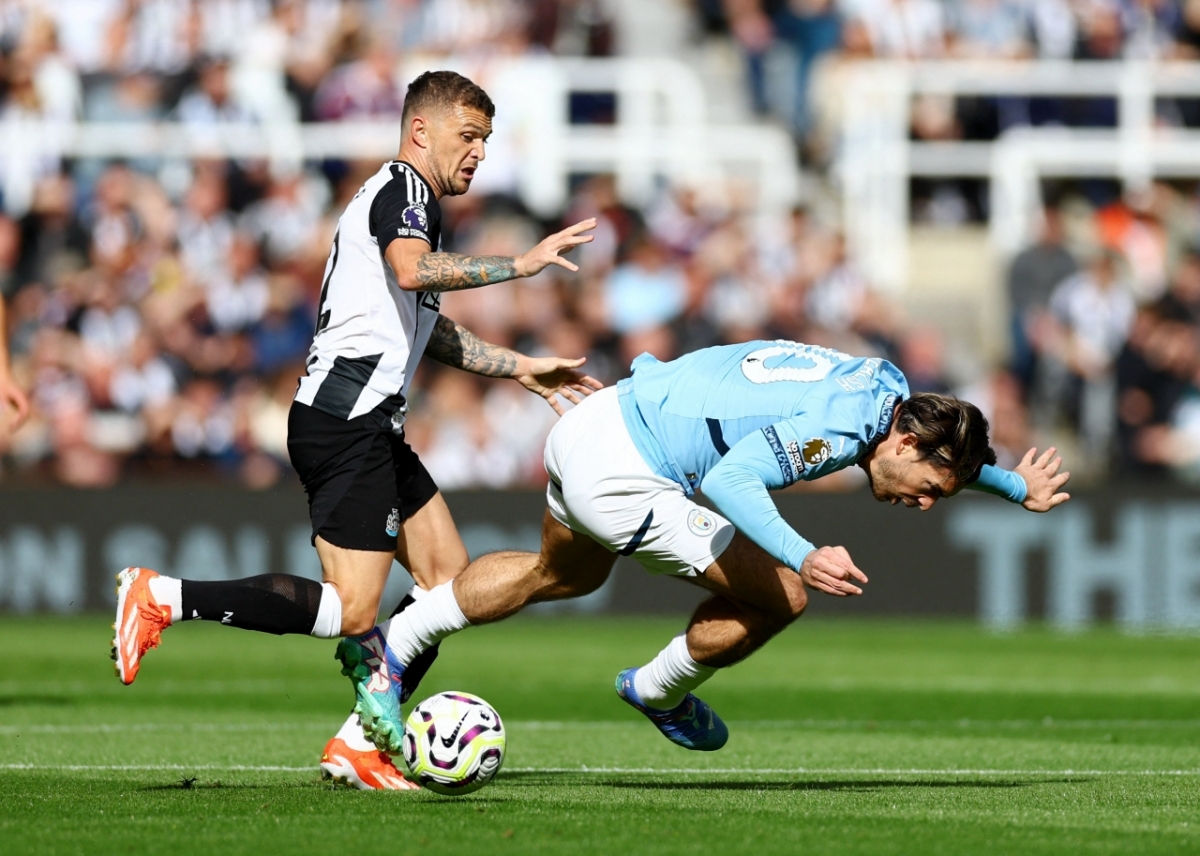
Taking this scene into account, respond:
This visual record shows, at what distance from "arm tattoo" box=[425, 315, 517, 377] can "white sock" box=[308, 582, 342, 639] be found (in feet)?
4.01

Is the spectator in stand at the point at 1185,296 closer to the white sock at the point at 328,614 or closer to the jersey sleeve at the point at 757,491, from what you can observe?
the jersey sleeve at the point at 757,491

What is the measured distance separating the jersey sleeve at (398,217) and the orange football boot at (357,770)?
1885 millimetres

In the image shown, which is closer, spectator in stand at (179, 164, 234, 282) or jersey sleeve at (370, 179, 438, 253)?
jersey sleeve at (370, 179, 438, 253)

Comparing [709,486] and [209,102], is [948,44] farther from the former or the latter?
[709,486]

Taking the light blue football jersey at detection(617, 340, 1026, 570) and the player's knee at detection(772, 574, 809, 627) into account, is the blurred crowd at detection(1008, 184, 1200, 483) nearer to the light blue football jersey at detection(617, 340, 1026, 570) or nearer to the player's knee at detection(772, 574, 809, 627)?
the light blue football jersey at detection(617, 340, 1026, 570)

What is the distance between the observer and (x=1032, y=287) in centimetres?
1853

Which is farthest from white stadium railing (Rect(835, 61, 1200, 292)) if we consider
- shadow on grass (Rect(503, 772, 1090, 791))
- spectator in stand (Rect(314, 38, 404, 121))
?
shadow on grass (Rect(503, 772, 1090, 791))

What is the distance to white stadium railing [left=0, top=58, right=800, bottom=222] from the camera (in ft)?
63.1

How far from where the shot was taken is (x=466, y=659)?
13.9 metres

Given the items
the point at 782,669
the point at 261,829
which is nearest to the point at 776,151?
the point at 782,669

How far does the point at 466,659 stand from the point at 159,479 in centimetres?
423

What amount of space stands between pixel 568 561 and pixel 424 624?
2.00 feet

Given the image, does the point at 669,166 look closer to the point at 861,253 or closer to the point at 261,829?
the point at 861,253

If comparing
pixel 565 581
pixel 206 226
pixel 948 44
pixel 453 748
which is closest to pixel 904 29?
pixel 948 44
